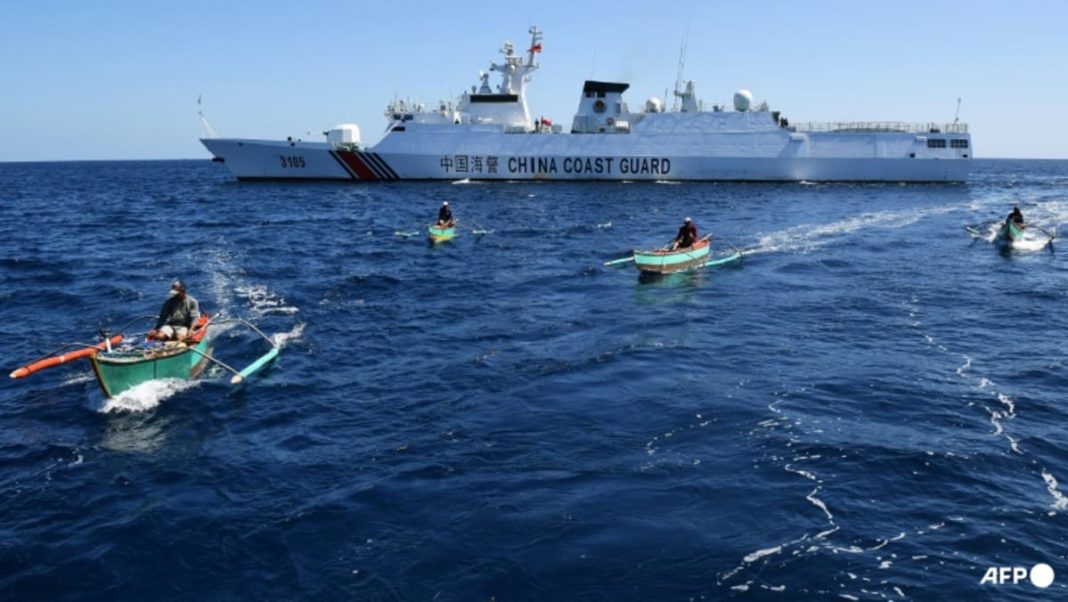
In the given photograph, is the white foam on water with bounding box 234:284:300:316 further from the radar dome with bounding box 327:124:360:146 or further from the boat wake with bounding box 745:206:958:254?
the radar dome with bounding box 327:124:360:146

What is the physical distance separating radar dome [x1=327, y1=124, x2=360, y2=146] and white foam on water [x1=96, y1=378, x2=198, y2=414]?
5692cm

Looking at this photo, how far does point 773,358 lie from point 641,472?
275 inches

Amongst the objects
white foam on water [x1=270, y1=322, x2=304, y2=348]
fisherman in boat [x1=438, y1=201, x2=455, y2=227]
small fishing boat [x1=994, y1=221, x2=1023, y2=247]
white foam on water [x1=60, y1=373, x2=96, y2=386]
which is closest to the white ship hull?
fisherman in boat [x1=438, y1=201, x2=455, y2=227]

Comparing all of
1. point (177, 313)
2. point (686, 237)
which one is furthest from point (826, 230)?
point (177, 313)

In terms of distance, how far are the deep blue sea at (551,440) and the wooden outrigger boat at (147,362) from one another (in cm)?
36

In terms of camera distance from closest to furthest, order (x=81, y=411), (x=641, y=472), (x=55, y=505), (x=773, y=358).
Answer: (x=55, y=505) → (x=641, y=472) → (x=81, y=411) → (x=773, y=358)

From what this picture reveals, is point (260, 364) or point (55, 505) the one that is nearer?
point (55, 505)

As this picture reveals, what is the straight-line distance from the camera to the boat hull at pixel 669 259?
79.3 feet

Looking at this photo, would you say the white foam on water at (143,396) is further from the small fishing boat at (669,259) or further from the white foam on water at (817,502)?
the small fishing boat at (669,259)

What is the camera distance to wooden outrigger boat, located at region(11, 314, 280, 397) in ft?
42.9

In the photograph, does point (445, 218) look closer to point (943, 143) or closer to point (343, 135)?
point (343, 135)

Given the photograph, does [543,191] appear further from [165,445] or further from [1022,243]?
[165,445]

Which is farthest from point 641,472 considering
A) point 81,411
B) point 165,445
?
point 81,411

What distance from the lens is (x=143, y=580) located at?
321 inches
